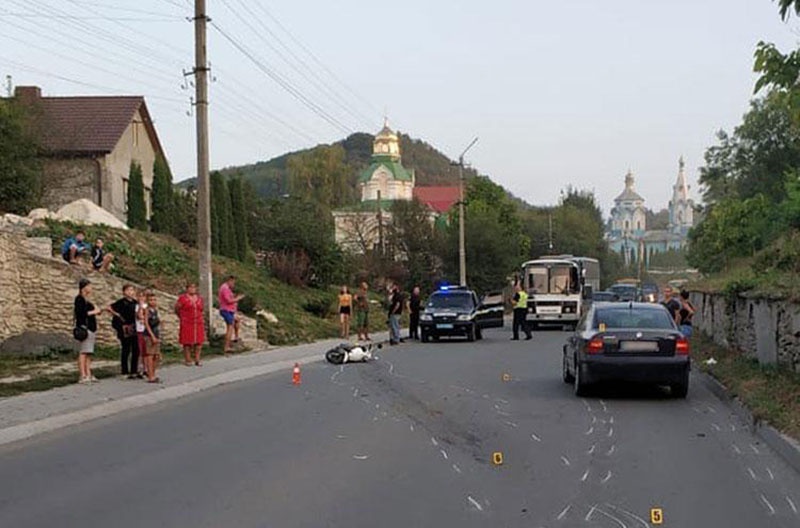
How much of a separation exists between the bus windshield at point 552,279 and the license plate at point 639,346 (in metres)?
28.9

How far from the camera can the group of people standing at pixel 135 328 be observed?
17531mm

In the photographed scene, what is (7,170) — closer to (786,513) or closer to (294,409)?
(294,409)

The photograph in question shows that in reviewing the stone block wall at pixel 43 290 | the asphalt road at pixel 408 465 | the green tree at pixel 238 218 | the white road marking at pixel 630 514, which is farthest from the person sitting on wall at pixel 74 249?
the white road marking at pixel 630 514

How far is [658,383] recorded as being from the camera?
50.9 ft

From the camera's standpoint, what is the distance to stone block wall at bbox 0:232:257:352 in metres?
24.3

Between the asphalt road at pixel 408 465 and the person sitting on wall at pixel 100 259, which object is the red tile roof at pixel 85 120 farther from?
the asphalt road at pixel 408 465

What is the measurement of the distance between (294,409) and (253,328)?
13317 mm

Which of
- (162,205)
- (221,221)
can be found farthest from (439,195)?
(162,205)

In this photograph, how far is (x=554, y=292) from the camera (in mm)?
44219

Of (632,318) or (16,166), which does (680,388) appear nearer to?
(632,318)

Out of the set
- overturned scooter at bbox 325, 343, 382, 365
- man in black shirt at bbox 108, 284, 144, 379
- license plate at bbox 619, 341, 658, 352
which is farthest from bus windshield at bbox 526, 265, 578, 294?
license plate at bbox 619, 341, 658, 352

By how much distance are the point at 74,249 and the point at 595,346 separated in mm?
15061

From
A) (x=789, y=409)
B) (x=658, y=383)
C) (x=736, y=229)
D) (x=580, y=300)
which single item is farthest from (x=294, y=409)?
(x=736, y=229)

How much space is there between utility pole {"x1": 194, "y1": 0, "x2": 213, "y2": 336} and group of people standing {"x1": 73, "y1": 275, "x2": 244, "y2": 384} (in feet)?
12.6
